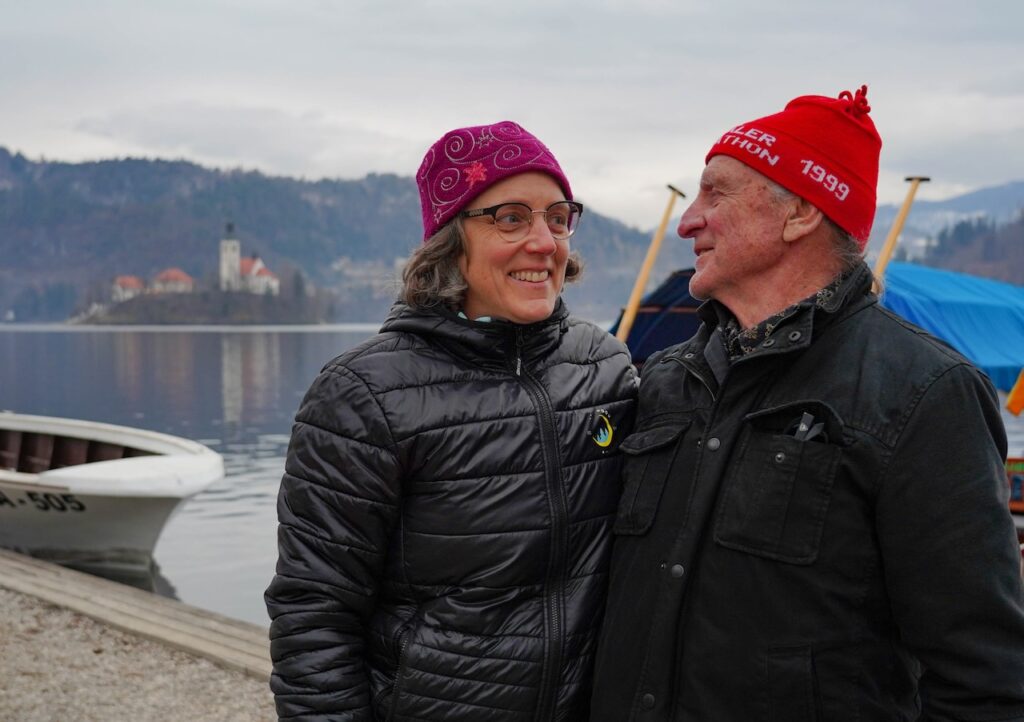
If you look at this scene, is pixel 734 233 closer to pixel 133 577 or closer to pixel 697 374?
pixel 697 374

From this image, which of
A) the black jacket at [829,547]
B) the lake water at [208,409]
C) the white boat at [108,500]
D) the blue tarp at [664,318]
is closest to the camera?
the black jacket at [829,547]

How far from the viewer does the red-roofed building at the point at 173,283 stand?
14912cm

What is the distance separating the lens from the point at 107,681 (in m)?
5.36

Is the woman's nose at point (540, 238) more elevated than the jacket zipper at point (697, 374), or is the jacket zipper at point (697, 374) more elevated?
the woman's nose at point (540, 238)

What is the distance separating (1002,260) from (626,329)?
406ft

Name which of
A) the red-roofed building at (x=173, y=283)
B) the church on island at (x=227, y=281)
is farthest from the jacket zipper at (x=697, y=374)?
the red-roofed building at (x=173, y=283)

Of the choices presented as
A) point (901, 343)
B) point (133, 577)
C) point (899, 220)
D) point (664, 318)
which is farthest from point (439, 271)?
point (133, 577)

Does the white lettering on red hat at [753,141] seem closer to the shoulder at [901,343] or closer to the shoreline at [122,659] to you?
the shoulder at [901,343]

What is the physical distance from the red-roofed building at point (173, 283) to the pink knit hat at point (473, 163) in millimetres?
152838

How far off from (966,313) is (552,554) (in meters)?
8.93

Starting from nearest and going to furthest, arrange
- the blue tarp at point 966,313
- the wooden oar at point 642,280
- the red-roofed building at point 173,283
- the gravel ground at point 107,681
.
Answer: the gravel ground at point 107,681
the blue tarp at point 966,313
the wooden oar at point 642,280
the red-roofed building at point 173,283

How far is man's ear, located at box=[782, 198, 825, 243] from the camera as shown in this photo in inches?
71.6

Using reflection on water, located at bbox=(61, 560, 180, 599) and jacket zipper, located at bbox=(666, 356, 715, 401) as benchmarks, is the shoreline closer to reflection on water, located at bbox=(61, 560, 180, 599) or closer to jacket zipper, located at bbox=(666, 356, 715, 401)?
reflection on water, located at bbox=(61, 560, 180, 599)

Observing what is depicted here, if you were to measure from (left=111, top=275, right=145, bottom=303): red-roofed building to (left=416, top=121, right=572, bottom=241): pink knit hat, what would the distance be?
159871mm
